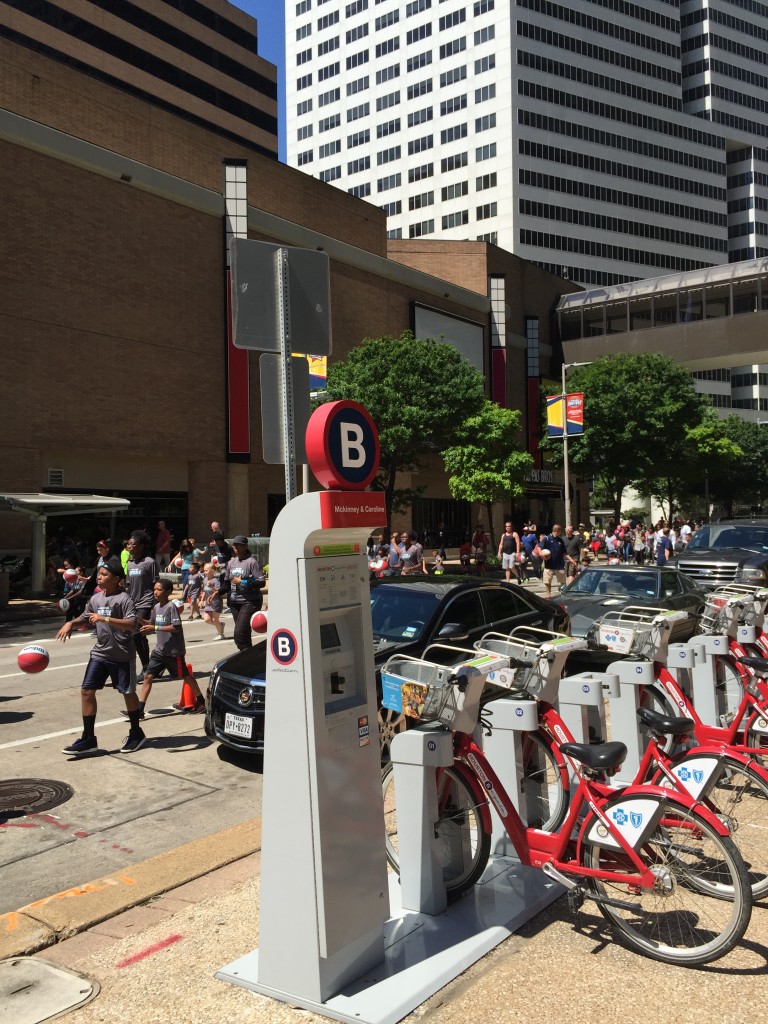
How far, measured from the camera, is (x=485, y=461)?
34.9 metres

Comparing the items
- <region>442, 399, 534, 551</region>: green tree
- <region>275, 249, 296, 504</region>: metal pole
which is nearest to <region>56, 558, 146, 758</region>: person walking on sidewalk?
<region>275, 249, 296, 504</region>: metal pole

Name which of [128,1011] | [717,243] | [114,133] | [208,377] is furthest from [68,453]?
[717,243]

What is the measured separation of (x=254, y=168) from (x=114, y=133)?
7412 millimetres

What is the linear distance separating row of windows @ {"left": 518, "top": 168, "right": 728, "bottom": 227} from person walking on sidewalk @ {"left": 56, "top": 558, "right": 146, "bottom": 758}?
8152 centimetres

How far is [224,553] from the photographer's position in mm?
16016

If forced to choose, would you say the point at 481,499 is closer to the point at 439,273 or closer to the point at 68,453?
the point at 68,453

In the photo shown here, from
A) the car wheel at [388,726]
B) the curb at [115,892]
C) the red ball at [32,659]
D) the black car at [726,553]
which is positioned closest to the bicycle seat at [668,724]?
the car wheel at [388,726]

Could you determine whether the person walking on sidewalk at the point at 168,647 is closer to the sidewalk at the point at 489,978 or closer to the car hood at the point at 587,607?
the sidewalk at the point at 489,978

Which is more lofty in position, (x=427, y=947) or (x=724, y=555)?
(x=724, y=555)

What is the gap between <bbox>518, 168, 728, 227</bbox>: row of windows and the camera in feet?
273

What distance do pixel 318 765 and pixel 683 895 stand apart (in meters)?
1.78

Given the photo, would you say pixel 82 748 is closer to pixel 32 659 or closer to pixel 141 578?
pixel 32 659

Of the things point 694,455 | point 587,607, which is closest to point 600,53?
point 694,455

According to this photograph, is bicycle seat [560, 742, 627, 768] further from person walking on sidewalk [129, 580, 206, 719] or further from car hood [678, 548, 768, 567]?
car hood [678, 548, 768, 567]
